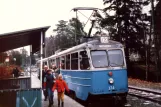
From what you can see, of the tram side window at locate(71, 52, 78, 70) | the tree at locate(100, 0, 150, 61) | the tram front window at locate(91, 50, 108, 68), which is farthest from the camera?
the tree at locate(100, 0, 150, 61)

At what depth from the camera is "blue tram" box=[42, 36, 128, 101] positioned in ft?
44.3

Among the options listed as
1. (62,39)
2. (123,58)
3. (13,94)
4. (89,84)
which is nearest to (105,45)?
(123,58)

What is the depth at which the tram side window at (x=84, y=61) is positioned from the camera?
14.1 m

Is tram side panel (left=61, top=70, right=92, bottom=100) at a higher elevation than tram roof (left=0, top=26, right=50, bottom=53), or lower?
lower

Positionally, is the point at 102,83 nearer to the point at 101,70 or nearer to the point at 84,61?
the point at 101,70

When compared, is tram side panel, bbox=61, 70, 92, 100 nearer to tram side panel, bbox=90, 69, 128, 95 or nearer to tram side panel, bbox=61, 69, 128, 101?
tram side panel, bbox=61, 69, 128, 101

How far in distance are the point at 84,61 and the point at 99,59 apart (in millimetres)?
776

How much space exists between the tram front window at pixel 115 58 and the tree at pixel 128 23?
24.7 meters

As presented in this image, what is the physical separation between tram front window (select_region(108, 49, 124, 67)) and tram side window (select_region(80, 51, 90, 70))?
1124mm

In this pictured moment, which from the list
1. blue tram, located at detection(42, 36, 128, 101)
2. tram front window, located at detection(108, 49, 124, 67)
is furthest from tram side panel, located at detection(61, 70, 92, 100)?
tram front window, located at detection(108, 49, 124, 67)

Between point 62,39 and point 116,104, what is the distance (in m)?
79.4

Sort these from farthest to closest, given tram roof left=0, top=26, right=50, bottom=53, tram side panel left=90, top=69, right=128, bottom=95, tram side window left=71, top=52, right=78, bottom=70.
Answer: tram side window left=71, top=52, right=78, bottom=70 → tram side panel left=90, top=69, right=128, bottom=95 → tram roof left=0, top=26, right=50, bottom=53

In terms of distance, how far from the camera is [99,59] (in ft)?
46.2

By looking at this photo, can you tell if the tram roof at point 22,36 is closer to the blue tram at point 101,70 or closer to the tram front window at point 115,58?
the blue tram at point 101,70
